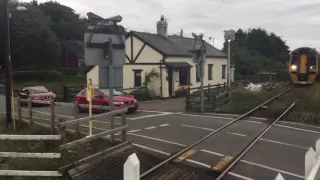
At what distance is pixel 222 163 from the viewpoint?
→ 9414 mm

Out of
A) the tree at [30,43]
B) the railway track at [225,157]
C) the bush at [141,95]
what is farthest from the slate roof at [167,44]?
the tree at [30,43]

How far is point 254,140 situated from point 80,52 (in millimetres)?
55441

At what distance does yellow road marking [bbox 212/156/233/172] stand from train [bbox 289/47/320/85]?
18.9 m

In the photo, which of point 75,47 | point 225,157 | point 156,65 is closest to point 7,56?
point 225,157

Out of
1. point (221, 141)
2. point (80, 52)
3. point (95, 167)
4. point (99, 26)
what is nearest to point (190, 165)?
point (95, 167)

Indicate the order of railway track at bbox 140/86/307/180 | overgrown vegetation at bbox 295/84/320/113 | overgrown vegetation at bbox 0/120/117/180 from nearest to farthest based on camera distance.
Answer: overgrown vegetation at bbox 0/120/117/180 < railway track at bbox 140/86/307/180 < overgrown vegetation at bbox 295/84/320/113

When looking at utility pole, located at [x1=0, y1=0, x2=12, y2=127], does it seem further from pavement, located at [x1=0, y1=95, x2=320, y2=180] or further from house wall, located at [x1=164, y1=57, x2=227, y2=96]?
house wall, located at [x1=164, y1=57, x2=227, y2=96]

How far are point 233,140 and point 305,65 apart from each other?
16.9 m

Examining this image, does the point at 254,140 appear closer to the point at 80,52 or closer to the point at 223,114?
the point at 223,114

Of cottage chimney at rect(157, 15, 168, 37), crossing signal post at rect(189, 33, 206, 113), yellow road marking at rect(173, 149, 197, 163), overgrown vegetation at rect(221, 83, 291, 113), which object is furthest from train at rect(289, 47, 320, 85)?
yellow road marking at rect(173, 149, 197, 163)

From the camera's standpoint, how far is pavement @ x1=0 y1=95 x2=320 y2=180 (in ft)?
30.3

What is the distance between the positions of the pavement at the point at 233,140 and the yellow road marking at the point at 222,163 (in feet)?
0.51

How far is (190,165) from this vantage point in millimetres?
9172

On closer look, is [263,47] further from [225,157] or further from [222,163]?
[222,163]
